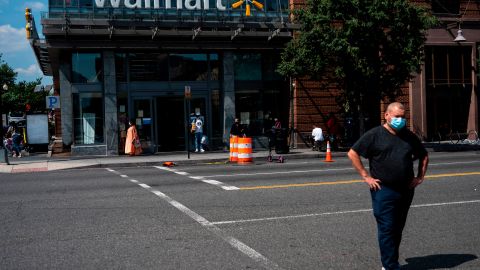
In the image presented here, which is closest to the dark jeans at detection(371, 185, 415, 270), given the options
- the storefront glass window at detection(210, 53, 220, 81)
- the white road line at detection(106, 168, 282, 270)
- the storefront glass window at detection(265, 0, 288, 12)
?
the white road line at detection(106, 168, 282, 270)

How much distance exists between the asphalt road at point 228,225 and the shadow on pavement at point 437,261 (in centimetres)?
1

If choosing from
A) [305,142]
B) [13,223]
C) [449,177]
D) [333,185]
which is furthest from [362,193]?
[305,142]

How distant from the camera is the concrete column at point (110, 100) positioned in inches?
946

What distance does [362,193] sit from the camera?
10.5m

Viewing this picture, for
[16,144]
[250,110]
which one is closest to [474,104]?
[250,110]

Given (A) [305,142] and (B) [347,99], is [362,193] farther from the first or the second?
(A) [305,142]

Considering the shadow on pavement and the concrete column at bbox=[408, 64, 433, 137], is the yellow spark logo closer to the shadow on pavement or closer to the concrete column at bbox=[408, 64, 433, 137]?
the concrete column at bbox=[408, 64, 433, 137]

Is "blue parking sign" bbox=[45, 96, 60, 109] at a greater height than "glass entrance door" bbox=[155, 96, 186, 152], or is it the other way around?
"blue parking sign" bbox=[45, 96, 60, 109]

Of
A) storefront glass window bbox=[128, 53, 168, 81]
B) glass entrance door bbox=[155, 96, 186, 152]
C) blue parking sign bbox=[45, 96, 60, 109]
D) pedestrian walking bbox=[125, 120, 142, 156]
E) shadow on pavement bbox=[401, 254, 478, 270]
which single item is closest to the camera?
shadow on pavement bbox=[401, 254, 478, 270]

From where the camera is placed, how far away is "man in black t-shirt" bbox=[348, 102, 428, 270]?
4.89 metres

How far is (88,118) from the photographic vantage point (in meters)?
24.3

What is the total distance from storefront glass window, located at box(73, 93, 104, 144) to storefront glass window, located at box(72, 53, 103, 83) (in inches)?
29.0

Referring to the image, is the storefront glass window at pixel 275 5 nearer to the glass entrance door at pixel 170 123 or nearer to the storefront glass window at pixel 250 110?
the storefront glass window at pixel 250 110

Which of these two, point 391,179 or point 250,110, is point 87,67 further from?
point 391,179
